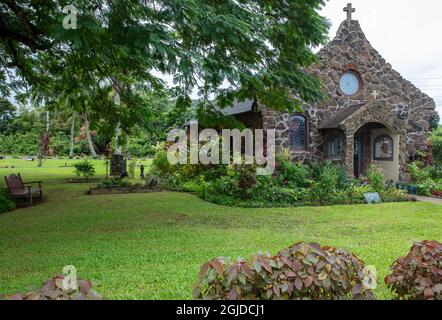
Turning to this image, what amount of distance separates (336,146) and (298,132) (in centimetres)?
172

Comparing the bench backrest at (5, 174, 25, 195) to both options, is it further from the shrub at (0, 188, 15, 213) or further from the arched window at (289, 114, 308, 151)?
the arched window at (289, 114, 308, 151)

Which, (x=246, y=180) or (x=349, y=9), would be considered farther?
(x=349, y=9)

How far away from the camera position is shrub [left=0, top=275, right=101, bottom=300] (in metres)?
2.56

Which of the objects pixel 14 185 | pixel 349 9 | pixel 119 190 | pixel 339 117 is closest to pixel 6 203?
pixel 14 185

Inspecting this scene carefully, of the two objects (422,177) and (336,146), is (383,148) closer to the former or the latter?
(422,177)

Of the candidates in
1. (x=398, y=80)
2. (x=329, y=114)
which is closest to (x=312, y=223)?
(x=329, y=114)

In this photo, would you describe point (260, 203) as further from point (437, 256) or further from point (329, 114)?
point (437, 256)

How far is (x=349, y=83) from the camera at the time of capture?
18.8 meters

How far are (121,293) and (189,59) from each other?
340cm

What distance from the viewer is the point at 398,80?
19.6 metres

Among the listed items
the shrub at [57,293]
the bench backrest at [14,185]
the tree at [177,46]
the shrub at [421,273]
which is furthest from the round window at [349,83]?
the shrub at [57,293]

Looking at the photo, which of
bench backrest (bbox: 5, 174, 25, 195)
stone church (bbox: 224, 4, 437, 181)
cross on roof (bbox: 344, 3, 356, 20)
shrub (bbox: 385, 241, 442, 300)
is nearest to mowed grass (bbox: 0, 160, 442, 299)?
bench backrest (bbox: 5, 174, 25, 195)

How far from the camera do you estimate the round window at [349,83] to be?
60.9ft
